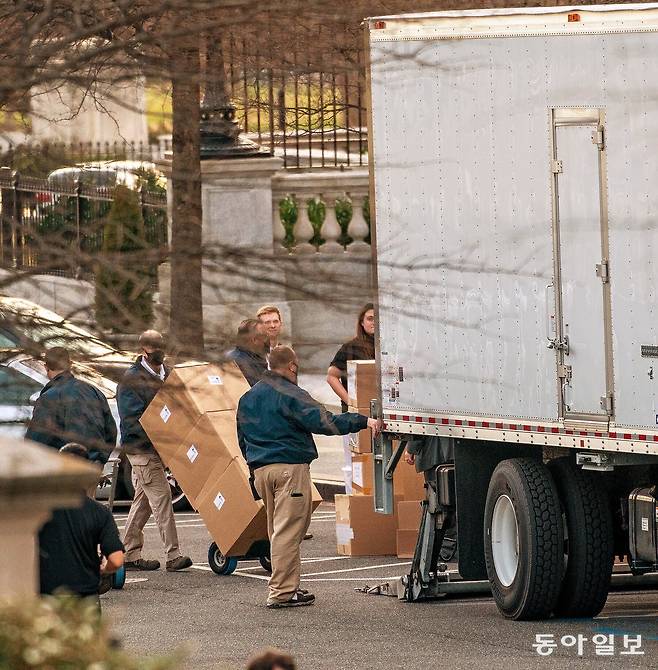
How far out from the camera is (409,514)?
47.9 feet

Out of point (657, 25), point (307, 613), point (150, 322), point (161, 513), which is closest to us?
point (150, 322)

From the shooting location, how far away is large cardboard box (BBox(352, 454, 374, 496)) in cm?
1475

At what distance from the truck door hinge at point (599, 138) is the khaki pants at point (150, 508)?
5155mm

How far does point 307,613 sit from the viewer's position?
1238 centimetres

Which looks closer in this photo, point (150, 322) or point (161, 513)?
point (150, 322)

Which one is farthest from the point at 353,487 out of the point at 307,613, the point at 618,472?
the point at 618,472

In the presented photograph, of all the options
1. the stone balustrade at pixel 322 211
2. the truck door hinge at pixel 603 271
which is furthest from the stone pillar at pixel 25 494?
the stone balustrade at pixel 322 211

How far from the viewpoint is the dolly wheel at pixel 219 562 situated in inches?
560

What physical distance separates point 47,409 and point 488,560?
116 inches

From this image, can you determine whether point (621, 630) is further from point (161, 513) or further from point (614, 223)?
point (161, 513)

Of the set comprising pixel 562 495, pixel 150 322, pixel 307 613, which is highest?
pixel 150 322

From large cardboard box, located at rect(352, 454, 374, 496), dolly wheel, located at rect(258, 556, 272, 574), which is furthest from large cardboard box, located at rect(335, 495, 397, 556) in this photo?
dolly wheel, located at rect(258, 556, 272, 574)

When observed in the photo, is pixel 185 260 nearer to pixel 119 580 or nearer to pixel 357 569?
pixel 119 580

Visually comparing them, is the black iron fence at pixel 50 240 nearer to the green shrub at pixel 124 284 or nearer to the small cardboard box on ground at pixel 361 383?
the green shrub at pixel 124 284
